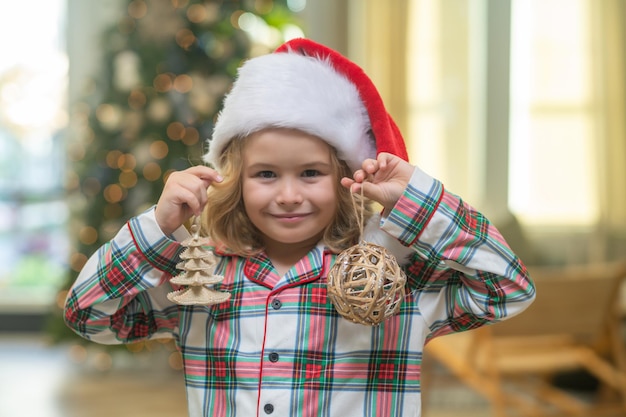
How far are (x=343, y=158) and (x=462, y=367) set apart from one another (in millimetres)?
1834

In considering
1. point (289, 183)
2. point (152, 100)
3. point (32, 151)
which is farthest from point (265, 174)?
point (32, 151)

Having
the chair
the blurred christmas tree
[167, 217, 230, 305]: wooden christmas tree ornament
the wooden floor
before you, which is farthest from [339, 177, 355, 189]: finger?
the blurred christmas tree

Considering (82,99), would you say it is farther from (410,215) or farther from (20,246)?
(410,215)

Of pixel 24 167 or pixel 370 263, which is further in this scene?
pixel 24 167

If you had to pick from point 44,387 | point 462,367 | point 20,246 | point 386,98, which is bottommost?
point 44,387

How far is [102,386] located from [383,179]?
317 centimetres

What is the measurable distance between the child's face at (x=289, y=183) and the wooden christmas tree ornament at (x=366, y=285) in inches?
4.5

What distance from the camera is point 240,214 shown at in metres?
1.26

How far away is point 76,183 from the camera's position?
416 cm

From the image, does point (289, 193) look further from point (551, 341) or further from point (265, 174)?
point (551, 341)

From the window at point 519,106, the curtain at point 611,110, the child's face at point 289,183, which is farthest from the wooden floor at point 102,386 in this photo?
the child's face at point 289,183

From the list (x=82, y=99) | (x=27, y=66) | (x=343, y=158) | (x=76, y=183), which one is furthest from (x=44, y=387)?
(x=343, y=158)

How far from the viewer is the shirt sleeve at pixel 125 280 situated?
1159 millimetres

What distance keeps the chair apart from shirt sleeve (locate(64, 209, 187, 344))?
165cm
